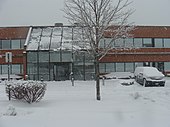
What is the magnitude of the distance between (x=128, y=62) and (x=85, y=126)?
31.9m

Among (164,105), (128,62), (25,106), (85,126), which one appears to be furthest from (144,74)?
(85,126)

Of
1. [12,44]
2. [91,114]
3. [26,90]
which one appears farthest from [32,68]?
[91,114]

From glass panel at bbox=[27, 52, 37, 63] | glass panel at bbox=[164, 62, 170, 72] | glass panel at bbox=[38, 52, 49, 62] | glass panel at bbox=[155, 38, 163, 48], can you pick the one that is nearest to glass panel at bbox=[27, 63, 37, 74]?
glass panel at bbox=[27, 52, 37, 63]

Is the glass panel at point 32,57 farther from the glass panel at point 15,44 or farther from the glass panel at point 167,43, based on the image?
the glass panel at point 167,43

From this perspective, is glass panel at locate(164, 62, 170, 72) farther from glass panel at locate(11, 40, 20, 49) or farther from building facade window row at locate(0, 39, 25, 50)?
glass panel at locate(11, 40, 20, 49)

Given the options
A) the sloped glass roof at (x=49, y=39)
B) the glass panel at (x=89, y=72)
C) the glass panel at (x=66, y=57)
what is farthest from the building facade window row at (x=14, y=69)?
the glass panel at (x=89, y=72)

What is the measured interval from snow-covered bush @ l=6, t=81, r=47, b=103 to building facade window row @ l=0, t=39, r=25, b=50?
94.0ft

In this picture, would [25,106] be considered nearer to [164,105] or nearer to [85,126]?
[85,126]

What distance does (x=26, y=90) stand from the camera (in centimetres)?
1404

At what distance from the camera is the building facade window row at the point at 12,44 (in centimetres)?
4253

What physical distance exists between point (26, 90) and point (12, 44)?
29.7 metres

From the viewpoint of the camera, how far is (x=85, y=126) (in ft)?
33.0

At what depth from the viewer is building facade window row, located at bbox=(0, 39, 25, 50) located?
4253 cm

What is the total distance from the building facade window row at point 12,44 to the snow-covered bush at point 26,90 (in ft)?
94.0
